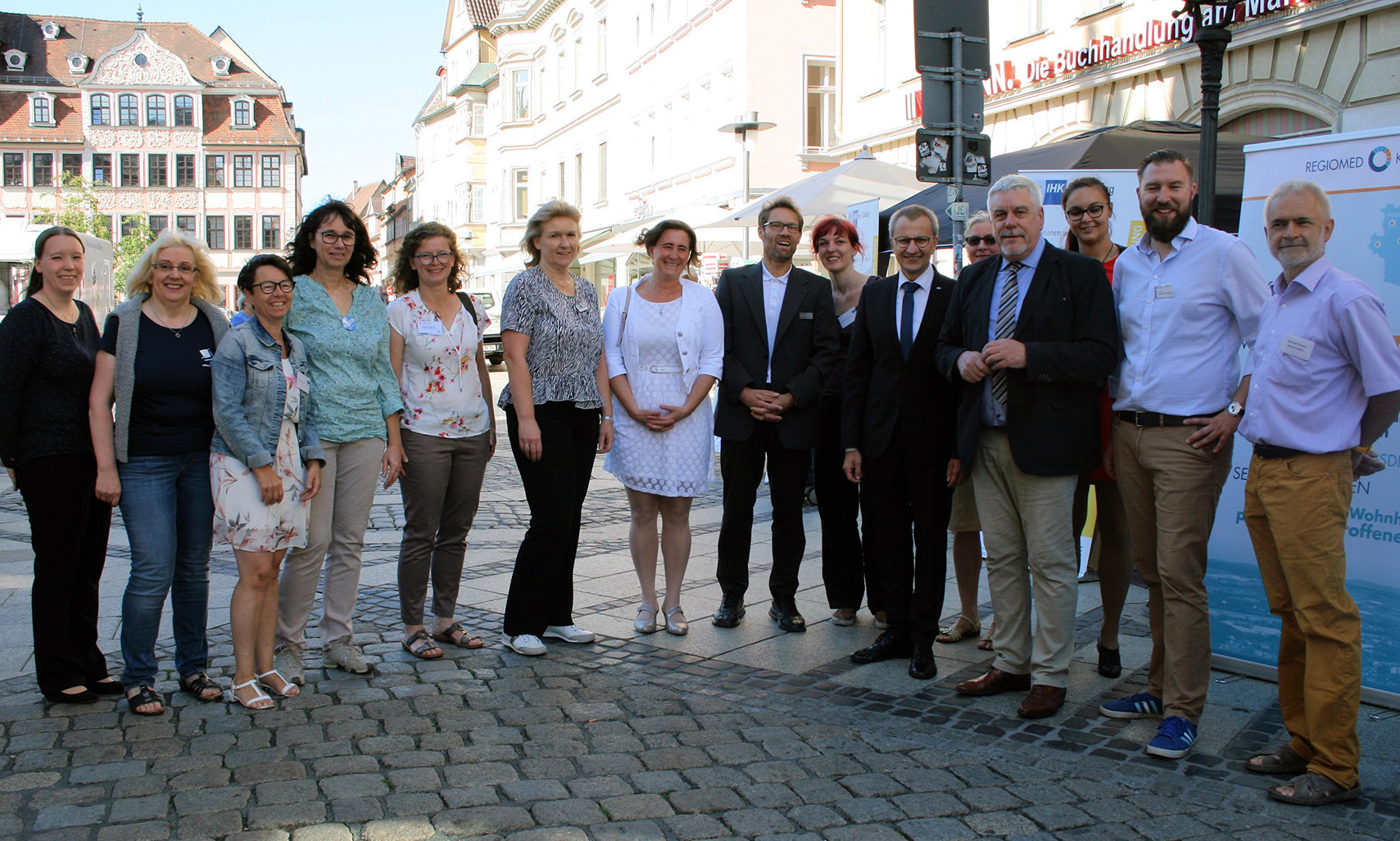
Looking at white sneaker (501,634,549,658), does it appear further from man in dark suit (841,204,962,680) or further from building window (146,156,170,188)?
building window (146,156,170,188)

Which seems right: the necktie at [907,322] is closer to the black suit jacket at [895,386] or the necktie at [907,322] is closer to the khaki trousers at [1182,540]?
the black suit jacket at [895,386]

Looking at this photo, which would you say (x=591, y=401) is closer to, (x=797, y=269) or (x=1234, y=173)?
(x=797, y=269)

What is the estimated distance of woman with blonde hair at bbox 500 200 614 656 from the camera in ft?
18.3

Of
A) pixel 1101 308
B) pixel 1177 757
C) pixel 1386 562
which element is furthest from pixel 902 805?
pixel 1386 562

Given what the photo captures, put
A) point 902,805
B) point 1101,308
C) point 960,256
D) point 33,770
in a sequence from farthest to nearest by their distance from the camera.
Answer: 1. point 960,256
2. point 1101,308
3. point 33,770
4. point 902,805

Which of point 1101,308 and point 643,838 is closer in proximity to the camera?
point 643,838

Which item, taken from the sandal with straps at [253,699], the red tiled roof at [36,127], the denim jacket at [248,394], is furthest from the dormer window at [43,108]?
the sandal with straps at [253,699]

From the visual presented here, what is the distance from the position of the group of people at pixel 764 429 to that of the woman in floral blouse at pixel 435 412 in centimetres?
2

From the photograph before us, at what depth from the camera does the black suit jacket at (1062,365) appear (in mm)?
4527

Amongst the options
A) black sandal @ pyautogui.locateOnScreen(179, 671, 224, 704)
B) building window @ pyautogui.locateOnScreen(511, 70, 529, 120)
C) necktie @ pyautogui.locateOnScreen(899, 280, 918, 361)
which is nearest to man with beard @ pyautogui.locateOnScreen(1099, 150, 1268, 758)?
necktie @ pyautogui.locateOnScreen(899, 280, 918, 361)

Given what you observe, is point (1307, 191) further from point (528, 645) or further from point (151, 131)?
point (151, 131)

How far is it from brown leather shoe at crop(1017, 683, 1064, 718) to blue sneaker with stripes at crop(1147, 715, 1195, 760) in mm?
427

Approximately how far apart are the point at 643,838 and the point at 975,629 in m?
2.82

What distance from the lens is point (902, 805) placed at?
379 centimetres
